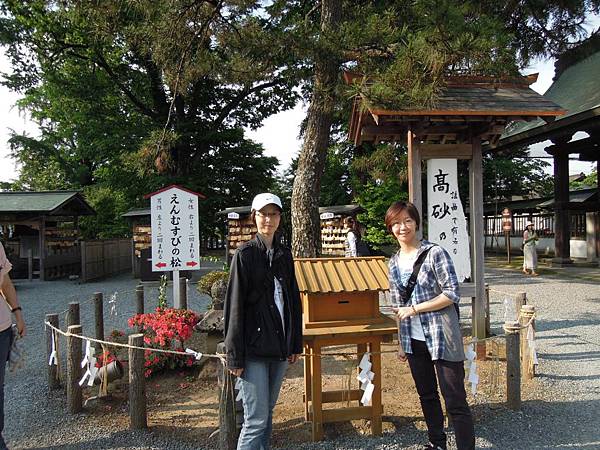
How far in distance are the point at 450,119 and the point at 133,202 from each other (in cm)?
1857

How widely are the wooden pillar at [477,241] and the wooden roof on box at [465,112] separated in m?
0.30

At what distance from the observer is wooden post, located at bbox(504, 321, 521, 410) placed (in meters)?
3.69

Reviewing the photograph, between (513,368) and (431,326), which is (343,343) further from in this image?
(513,368)

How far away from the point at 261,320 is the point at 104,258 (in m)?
15.2

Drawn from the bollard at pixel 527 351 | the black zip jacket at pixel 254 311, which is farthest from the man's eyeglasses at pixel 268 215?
the bollard at pixel 527 351

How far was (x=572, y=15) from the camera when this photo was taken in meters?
7.95

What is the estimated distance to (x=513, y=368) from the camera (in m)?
3.68

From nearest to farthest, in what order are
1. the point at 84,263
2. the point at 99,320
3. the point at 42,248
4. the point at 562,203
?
the point at 99,320
the point at 84,263
the point at 562,203
the point at 42,248

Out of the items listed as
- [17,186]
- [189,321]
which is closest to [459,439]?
[189,321]

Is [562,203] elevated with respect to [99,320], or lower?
elevated

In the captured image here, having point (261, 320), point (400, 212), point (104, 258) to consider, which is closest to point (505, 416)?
point (400, 212)

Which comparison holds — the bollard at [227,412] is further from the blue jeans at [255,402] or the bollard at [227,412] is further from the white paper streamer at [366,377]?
the white paper streamer at [366,377]

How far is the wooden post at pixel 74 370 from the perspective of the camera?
12.5 ft

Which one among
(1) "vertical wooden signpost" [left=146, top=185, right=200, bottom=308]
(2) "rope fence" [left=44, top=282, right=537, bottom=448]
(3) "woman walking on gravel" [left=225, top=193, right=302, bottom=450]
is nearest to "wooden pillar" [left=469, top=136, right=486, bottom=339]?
(2) "rope fence" [left=44, top=282, right=537, bottom=448]
